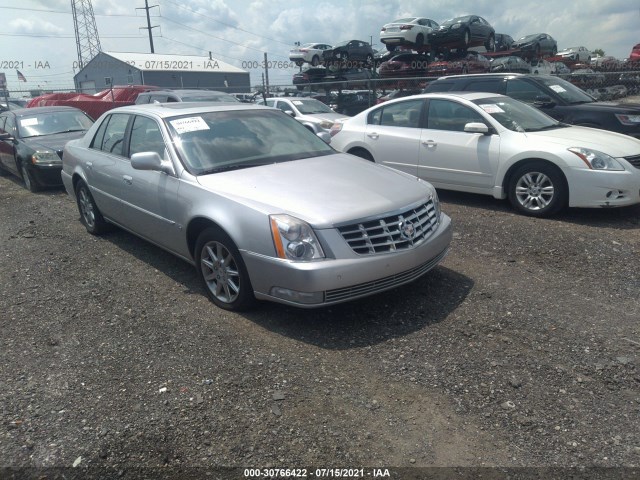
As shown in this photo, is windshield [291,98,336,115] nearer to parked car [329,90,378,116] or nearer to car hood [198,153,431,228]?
parked car [329,90,378,116]

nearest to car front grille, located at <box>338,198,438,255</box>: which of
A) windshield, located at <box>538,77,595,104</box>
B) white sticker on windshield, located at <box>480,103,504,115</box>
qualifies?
white sticker on windshield, located at <box>480,103,504,115</box>

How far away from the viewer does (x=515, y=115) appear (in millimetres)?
7383

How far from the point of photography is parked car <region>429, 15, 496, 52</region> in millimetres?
21562

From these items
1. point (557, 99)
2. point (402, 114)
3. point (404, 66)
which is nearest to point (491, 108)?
point (402, 114)

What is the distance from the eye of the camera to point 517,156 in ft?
22.1

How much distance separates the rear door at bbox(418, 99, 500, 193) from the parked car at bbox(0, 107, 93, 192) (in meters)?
6.50

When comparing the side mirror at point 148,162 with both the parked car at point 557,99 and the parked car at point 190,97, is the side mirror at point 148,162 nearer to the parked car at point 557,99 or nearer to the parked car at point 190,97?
the parked car at point 557,99

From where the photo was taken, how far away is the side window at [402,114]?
791cm

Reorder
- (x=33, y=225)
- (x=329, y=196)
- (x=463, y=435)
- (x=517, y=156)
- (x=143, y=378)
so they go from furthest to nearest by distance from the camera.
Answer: (x=33, y=225) < (x=517, y=156) < (x=329, y=196) < (x=143, y=378) < (x=463, y=435)

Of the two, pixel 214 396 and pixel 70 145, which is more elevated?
pixel 70 145

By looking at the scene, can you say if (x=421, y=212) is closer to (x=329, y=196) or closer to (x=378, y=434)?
(x=329, y=196)

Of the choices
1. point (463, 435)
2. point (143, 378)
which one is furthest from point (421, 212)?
point (143, 378)

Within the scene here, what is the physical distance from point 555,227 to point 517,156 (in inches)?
41.7

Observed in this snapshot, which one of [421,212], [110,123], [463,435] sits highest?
[110,123]
